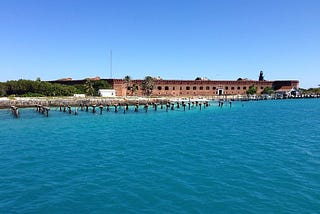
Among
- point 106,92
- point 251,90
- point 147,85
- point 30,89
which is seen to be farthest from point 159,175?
point 251,90

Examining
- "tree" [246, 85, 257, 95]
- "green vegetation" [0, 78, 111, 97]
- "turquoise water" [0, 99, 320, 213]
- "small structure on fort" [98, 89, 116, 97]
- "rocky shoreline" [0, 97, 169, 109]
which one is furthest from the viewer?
"tree" [246, 85, 257, 95]

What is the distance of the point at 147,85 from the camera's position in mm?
99312

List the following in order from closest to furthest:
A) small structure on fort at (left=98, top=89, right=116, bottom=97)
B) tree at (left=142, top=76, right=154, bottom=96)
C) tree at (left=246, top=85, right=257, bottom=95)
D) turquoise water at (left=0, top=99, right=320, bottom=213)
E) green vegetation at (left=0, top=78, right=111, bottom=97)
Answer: turquoise water at (left=0, top=99, right=320, bottom=213) → green vegetation at (left=0, top=78, right=111, bottom=97) → small structure on fort at (left=98, top=89, right=116, bottom=97) → tree at (left=142, top=76, right=154, bottom=96) → tree at (left=246, top=85, right=257, bottom=95)

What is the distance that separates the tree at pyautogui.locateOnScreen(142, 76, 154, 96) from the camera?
9925cm

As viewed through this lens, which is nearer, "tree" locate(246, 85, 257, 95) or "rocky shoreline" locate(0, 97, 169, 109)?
"rocky shoreline" locate(0, 97, 169, 109)

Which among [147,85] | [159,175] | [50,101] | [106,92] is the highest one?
[147,85]

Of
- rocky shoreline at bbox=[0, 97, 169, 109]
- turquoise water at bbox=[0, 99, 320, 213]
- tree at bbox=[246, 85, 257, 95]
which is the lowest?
turquoise water at bbox=[0, 99, 320, 213]

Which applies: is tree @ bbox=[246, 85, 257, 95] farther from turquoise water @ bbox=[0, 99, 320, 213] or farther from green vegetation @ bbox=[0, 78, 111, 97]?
turquoise water @ bbox=[0, 99, 320, 213]

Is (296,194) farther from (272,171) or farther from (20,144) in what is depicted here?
(20,144)

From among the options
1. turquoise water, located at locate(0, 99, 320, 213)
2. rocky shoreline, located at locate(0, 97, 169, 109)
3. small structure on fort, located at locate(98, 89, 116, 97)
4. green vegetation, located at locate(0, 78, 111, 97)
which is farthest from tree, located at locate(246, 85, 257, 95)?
turquoise water, located at locate(0, 99, 320, 213)

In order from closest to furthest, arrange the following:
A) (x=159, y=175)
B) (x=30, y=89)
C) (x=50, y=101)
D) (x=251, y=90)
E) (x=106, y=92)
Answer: (x=159, y=175)
(x=50, y=101)
(x=30, y=89)
(x=106, y=92)
(x=251, y=90)

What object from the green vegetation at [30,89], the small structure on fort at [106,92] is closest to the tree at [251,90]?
the small structure on fort at [106,92]

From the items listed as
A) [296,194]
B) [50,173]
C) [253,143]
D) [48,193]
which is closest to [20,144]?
[50,173]

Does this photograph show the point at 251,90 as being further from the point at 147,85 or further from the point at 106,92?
the point at 106,92
